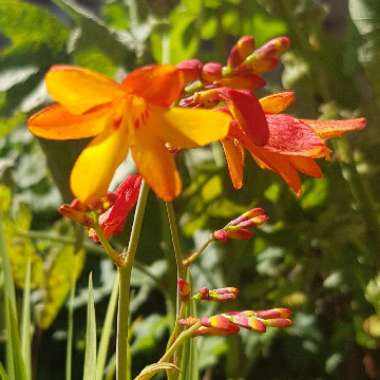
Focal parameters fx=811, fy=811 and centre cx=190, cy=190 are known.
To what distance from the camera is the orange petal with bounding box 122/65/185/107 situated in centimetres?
45

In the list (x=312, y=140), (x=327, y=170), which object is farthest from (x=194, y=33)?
(x=312, y=140)

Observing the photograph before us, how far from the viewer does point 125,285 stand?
52cm

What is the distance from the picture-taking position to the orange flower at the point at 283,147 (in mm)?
511

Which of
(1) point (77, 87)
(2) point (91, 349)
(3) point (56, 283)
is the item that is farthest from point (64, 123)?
(3) point (56, 283)

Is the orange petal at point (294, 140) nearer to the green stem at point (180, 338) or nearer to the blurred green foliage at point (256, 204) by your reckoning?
the green stem at point (180, 338)

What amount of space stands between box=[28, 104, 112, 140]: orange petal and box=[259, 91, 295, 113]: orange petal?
0.37ft

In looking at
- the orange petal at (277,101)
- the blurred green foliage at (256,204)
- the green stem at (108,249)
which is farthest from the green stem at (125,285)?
the blurred green foliage at (256,204)

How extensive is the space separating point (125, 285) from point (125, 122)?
0.11m

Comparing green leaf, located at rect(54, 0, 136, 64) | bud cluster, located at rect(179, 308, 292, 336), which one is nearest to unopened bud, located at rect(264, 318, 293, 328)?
bud cluster, located at rect(179, 308, 292, 336)

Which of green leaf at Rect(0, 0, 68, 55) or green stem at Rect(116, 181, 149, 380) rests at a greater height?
green stem at Rect(116, 181, 149, 380)

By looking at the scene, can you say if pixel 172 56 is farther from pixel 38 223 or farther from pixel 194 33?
pixel 38 223

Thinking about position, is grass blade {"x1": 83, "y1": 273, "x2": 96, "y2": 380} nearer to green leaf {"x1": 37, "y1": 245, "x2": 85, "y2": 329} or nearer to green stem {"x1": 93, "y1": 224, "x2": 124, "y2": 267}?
green stem {"x1": 93, "y1": 224, "x2": 124, "y2": 267}

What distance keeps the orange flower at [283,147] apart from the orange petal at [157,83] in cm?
6

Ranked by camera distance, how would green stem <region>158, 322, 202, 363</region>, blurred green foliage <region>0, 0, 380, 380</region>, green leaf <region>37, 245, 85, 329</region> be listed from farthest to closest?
green leaf <region>37, 245, 85, 329</region> < blurred green foliage <region>0, 0, 380, 380</region> < green stem <region>158, 322, 202, 363</region>
